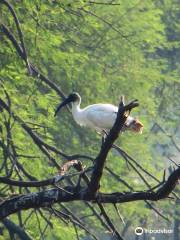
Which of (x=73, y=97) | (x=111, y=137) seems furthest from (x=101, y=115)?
(x=111, y=137)

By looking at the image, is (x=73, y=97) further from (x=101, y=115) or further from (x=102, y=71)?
(x=102, y=71)

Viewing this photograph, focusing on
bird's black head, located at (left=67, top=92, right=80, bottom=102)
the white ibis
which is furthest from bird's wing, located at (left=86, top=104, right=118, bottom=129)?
bird's black head, located at (left=67, top=92, right=80, bottom=102)

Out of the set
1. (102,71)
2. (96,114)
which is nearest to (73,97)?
(96,114)

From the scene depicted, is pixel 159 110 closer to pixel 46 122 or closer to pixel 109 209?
pixel 109 209

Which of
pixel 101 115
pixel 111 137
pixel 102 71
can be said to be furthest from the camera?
pixel 102 71

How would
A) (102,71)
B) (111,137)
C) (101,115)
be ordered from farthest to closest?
(102,71)
(101,115)
(111,137)

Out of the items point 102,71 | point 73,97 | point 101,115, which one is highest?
point 102,71

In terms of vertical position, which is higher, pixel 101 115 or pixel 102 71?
pixel 102 71

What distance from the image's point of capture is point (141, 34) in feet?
55.1

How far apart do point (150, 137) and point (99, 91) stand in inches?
302

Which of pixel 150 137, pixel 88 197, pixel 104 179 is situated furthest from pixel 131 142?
pixel 88 197

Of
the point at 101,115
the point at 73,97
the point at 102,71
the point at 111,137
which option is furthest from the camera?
the point at 102,71

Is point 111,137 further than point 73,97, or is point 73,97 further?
→ point 73,97

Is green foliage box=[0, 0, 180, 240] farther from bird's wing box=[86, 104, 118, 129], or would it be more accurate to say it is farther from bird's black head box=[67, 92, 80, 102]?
bird's wing box=[86, 104, 118, 129]
